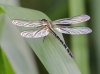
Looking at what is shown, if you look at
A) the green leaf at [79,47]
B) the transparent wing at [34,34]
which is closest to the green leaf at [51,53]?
the transparent wing at [34,34]

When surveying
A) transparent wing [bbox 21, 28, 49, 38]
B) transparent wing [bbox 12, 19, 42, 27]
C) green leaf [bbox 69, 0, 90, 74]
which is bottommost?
green leaf [bbox 69, 0, 90, 74]

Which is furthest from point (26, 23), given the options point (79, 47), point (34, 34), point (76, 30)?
point (79, 47)

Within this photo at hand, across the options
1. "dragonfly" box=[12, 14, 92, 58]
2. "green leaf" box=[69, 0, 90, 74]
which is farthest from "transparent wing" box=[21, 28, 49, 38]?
"green leaf" box=[69, 0, 90, 74]

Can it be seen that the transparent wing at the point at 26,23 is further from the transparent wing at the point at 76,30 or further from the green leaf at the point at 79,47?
the green leaf at the point at 79,47

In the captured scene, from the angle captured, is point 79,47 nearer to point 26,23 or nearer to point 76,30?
point 76,30

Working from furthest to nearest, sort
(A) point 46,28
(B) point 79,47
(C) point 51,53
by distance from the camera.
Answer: (B) point 79,47 → (A) point 46,28 → (C) point 51,53

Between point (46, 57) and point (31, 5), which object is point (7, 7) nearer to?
point (46, 57)

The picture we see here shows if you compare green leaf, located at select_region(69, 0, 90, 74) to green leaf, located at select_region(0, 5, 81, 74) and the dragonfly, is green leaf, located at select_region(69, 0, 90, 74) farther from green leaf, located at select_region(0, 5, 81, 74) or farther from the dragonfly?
green leaf, located at select_region(0, 5, 81, 74)

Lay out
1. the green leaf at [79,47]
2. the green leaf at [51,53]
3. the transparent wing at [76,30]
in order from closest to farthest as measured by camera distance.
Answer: the green leaf at [51,53]
the transparent wing at [76,30]
the green leaf at [79,47]

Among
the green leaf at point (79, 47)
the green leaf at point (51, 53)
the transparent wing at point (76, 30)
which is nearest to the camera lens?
the green leaf at point (51, 53)
